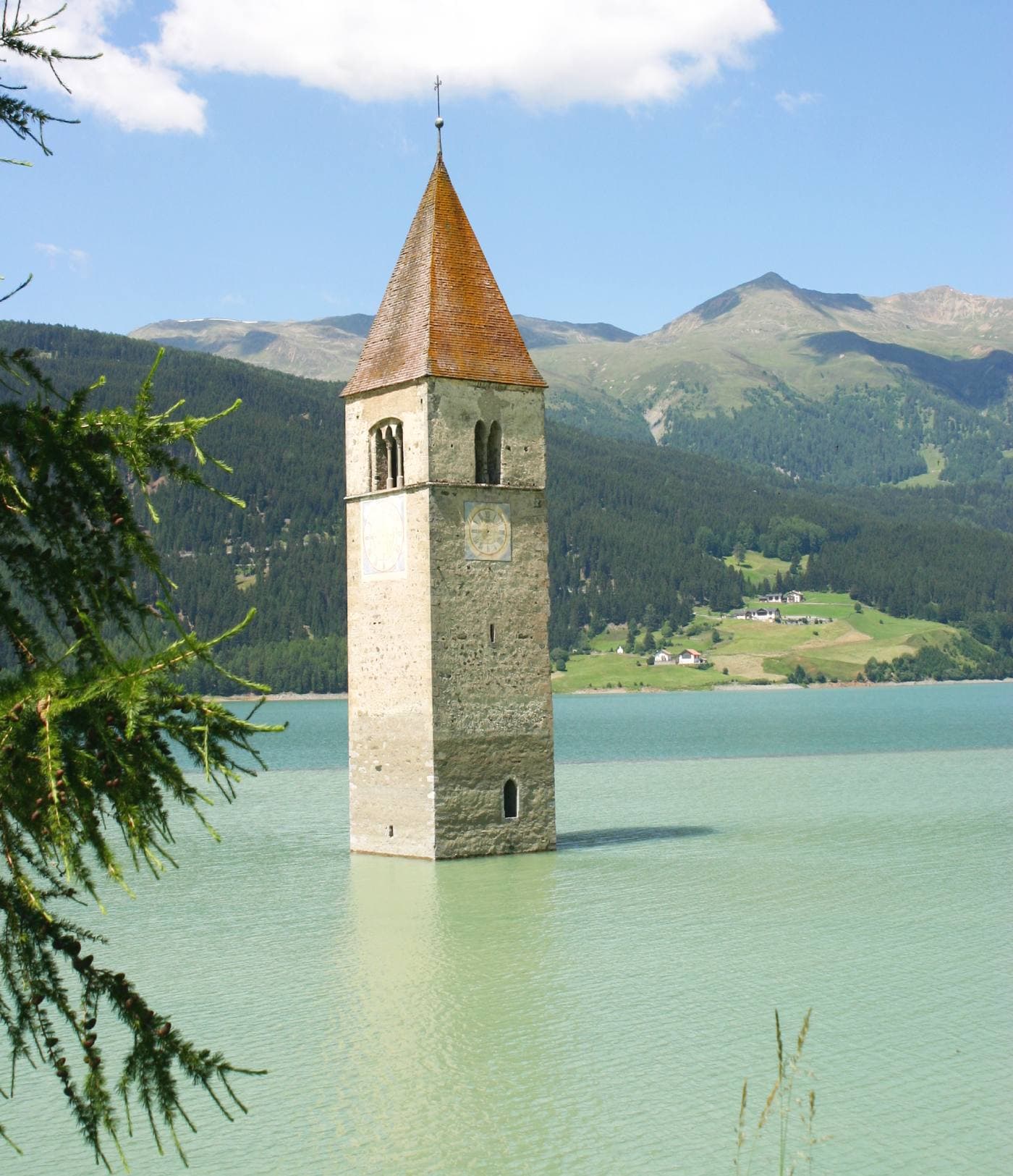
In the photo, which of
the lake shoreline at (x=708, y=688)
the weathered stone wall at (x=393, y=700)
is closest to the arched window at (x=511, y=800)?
the weathered stone wall at (x=393, y=700)

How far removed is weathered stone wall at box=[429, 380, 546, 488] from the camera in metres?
31.7

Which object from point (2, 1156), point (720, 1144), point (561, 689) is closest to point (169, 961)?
point (2, 1156)

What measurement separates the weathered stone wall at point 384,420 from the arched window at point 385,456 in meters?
0.15

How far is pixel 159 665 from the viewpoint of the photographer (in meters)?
6.47

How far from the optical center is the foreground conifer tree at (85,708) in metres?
6.27

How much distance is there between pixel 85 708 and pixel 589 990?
16442 millimetres

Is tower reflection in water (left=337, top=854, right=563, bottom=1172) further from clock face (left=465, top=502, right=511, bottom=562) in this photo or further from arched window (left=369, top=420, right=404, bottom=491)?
arched window (left=369, top=420, right=404, bottom=491)

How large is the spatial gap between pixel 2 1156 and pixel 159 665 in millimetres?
11441

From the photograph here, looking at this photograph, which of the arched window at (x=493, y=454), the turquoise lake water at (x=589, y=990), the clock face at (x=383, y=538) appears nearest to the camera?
the turquoise lake water at (x=589, y=990)

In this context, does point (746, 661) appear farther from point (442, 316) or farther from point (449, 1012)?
point (449, 1012)

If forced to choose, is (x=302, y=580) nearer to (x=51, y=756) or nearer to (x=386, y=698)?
(x=386, y=698)

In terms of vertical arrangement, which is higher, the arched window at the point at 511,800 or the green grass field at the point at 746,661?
the arched window at the point at 511,800

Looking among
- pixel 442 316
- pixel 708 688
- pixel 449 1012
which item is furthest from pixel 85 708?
pixel 708 688

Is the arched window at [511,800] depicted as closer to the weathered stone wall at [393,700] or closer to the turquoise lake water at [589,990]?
the turquoise lake water at [589,990]
